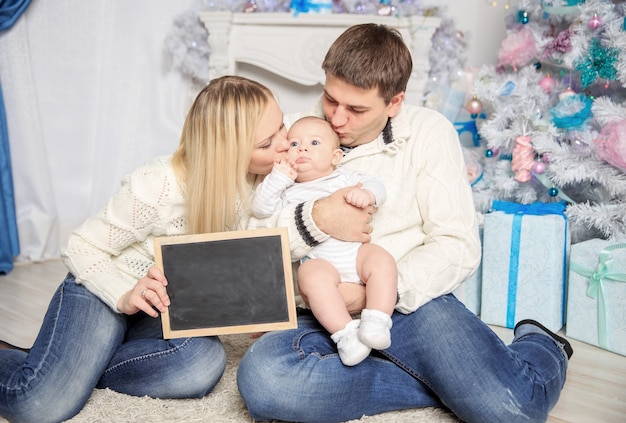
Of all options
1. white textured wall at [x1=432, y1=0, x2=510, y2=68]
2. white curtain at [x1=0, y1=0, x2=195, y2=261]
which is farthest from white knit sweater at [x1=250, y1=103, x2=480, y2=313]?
white curtain at [x1=0, y1=0, x2=195, y2=261]

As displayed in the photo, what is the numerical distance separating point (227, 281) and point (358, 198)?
1.15 feet

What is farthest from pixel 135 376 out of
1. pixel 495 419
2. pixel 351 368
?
pixel 495 419

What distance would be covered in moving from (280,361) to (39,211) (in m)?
2.25

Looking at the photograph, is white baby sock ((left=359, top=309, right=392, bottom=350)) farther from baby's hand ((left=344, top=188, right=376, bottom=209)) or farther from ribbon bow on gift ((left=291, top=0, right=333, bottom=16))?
ribbon bow on gift ((left=291, top=0, right=333, bottom=16))

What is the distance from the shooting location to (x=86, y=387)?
162cm

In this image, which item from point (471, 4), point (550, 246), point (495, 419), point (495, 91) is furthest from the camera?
point (471, 4)

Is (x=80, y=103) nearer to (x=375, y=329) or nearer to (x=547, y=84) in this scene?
(x=547, y=84)

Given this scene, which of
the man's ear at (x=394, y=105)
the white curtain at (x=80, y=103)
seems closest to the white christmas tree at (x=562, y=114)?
the man's ear at (x=394, y=105)

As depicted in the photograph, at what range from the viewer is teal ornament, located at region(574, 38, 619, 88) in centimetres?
230

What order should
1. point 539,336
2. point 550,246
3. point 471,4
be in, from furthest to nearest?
point 471,4, point 550,246, point 539,336

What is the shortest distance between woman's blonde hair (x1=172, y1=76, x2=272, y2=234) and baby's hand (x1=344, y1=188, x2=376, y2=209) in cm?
26

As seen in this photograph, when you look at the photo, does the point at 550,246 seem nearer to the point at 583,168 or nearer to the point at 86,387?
the point at 583,168

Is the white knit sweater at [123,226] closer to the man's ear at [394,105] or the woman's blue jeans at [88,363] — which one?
the woman's blue jeans at [88,363]

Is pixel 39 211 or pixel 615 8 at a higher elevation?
pixel 615 8
